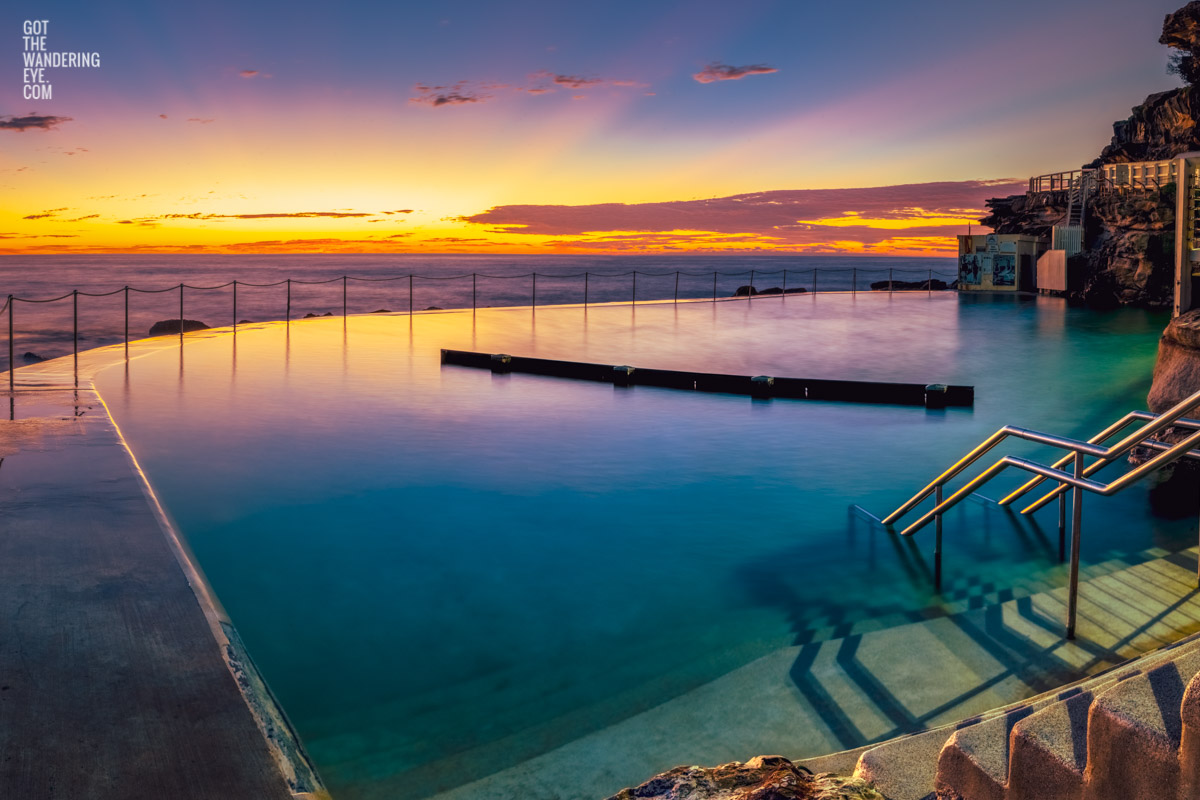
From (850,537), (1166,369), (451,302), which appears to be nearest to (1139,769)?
(850,537)

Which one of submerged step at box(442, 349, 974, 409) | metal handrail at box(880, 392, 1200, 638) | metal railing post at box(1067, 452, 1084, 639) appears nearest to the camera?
metal handrail at box(880, 392, 1200, 638)

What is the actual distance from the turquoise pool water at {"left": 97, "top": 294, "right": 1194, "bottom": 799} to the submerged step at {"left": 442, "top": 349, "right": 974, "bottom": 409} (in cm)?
33

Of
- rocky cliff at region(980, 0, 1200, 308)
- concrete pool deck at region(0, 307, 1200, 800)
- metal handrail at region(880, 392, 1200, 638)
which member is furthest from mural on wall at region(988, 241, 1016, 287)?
concrete pool deck at region(0, 307, 1200, 800)

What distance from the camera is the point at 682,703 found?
13.4 ft

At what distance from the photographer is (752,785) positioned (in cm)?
248

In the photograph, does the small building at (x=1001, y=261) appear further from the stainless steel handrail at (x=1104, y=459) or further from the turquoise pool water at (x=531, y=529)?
the stainless steel handrail at (x=1104, y=459)

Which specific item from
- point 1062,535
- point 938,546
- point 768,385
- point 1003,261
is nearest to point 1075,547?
point 938,546

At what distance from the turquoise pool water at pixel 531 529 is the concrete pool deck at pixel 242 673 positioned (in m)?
0.24

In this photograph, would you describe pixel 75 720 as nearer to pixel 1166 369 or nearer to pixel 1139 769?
pixel 1139 769

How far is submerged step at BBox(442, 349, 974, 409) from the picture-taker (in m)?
11.4

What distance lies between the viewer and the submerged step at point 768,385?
11391 millimetres

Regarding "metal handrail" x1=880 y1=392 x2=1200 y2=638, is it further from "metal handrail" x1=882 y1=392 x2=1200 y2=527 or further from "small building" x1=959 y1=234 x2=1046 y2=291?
"small building" x1=959 y1=234 x2=1046 y2=291

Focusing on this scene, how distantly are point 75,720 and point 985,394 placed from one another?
37.9 ft

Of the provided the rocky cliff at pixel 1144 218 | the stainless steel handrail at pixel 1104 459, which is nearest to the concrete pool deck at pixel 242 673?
the stainless steel handrail at pixel 1104 459
